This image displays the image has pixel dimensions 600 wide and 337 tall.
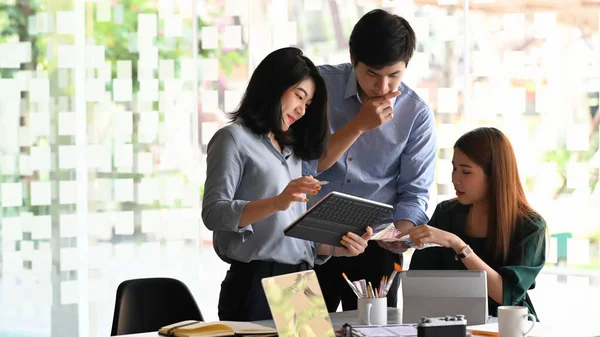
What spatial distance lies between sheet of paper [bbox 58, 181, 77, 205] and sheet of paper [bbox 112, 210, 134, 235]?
0.32m

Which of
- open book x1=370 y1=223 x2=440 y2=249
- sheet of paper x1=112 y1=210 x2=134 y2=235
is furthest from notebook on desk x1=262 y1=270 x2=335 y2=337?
sheet of paper x1=112 y1=210 x2=134 y2=235

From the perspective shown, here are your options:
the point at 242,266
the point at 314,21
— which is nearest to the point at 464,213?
the point at 242,266

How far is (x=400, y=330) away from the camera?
2375 millimetres

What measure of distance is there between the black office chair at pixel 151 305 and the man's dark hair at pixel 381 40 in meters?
1.08

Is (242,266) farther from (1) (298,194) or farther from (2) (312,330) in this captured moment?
(2) (312,330)

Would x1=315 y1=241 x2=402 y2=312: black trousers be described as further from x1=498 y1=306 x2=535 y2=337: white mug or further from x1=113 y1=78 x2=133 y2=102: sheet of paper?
x1=113 y1=78 x2=133 y2=102: sheet of paper

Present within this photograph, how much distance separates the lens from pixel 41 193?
4.84 meters

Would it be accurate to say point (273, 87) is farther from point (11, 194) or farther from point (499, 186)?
point (11, 194)

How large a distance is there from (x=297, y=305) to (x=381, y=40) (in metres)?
1.26

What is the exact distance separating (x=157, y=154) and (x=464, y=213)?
9.11 ft

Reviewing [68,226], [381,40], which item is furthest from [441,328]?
[68,226]

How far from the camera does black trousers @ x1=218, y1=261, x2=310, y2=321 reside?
2.65m

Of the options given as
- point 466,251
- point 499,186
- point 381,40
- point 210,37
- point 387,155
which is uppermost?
point 210,37

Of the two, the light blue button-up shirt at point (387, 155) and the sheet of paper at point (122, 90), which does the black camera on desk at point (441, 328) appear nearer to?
the light blue button-up shirt at point (387, 155)
